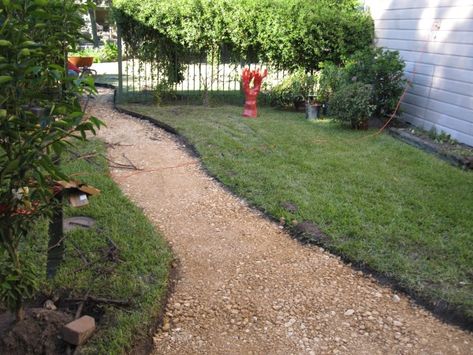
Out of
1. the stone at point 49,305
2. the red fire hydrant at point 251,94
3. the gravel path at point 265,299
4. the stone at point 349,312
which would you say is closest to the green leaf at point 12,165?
the stone at point 49,305

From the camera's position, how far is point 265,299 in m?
3.06

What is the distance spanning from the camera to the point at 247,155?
6016mm

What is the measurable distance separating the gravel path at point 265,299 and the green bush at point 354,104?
3717 millimetres

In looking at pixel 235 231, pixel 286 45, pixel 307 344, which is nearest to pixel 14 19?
pixel 307 344

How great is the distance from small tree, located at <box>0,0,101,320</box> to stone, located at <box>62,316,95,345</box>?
34 centimetres

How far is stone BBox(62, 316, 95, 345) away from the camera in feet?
7.73

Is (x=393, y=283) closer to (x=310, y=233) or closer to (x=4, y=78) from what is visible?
(x=310, y=233)

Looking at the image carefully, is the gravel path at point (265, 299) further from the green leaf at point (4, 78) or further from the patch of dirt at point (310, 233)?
the green leaf at point (4, 78)

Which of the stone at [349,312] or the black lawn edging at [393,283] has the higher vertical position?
the black lawn edging at [393,283]

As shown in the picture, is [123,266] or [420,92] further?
[420,92]

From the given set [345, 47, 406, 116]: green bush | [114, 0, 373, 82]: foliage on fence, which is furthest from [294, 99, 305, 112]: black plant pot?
[345, 47, 406, 116]: green bush

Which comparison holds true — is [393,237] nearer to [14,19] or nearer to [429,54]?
[14,19]

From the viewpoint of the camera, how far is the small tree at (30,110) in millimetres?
1695

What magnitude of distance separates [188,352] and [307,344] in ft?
2.19
